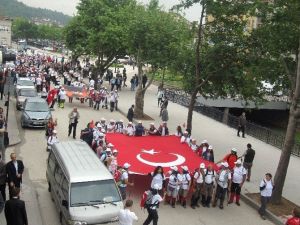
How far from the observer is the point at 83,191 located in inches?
494

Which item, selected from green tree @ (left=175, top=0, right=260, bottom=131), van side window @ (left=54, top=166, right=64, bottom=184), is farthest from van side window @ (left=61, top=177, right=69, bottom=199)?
green tree @ (left=175, top=0, right=260, bottom=131)

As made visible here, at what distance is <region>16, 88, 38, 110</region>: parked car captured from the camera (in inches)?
1189

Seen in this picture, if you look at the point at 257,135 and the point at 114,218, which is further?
the point at 257,135

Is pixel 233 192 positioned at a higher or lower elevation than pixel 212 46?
lower

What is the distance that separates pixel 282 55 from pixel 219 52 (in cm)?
507

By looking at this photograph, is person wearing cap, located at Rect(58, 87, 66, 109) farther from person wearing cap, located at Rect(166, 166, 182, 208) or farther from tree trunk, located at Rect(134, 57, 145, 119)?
person wearing cap, located at Rect(166, 166, 182, 208)

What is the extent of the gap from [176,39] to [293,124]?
1412 centimetres

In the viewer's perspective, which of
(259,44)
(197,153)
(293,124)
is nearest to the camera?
(293,124)

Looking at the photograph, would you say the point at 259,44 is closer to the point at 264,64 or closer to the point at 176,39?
the point at 264,64

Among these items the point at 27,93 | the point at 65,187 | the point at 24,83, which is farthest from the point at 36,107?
the point at 65,187

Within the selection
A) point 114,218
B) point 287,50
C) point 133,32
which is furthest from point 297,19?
point 133,32

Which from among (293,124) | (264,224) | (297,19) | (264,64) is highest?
(297,19)

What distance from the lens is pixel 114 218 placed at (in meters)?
→ 12.2

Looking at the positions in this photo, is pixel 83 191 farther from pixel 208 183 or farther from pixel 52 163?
pixel 208 183
